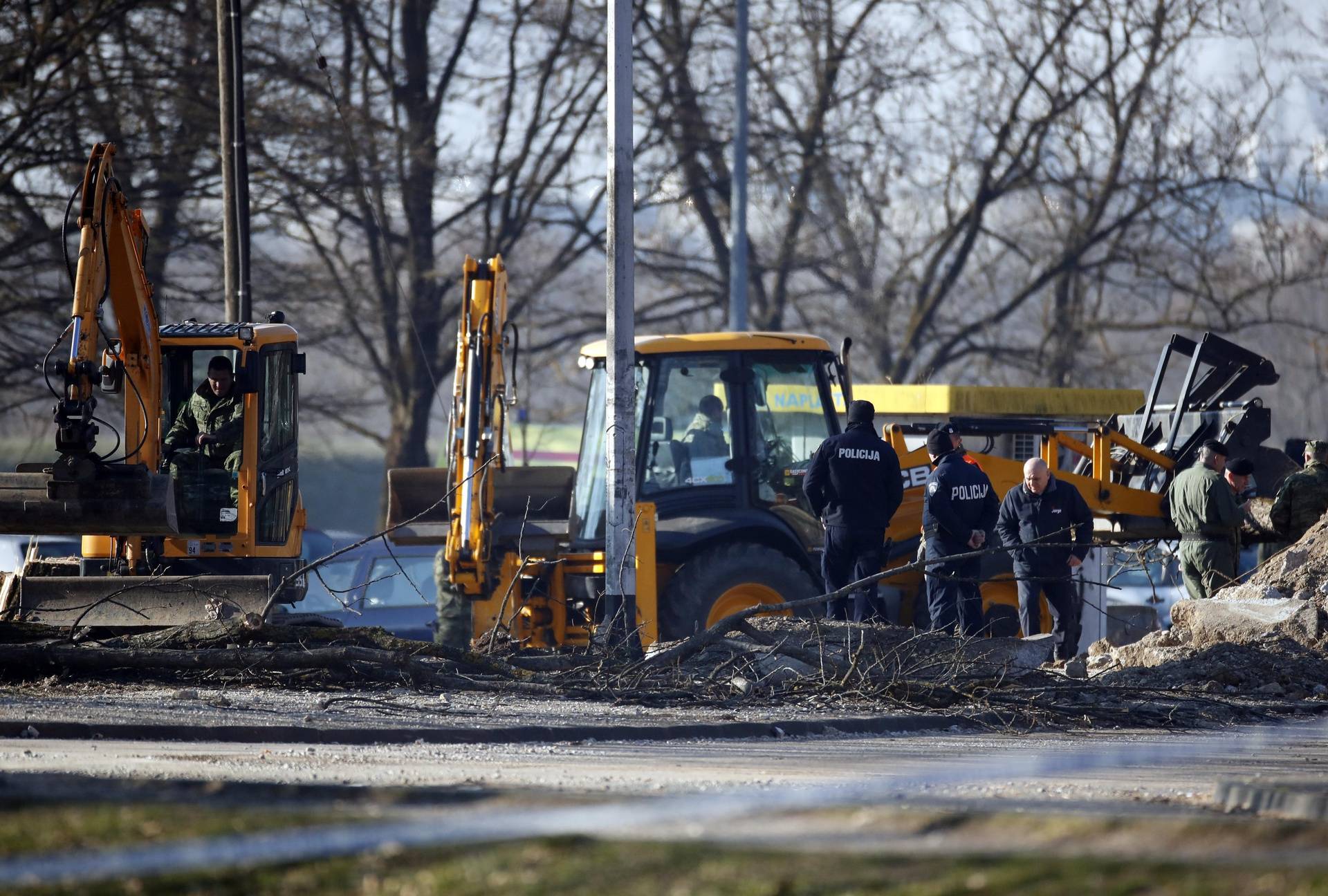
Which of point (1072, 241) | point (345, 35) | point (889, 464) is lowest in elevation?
point (889, 464)

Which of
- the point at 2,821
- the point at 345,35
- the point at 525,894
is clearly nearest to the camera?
the point at 525,894

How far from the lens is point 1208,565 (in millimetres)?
14586

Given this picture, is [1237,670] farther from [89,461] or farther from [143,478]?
[89,461]

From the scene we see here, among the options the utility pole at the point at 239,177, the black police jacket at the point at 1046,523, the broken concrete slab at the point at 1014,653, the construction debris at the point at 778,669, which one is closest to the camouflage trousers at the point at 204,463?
the construction debris at the point at 778,669

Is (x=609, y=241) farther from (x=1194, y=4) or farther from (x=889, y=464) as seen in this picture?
(x=1194, y=4)

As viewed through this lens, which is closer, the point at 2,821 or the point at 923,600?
the point at 2,821

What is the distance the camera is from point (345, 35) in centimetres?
2666

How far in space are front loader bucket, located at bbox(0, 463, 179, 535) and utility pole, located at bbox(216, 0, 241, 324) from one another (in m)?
6.76

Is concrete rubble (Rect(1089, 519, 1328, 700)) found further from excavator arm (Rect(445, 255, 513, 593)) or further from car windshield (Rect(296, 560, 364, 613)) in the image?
car windshield (Rect(296, 560, 364, 613))

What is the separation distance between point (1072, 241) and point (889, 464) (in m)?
18.6

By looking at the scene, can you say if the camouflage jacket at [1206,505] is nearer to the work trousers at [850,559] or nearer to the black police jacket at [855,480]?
the black police jacket at [855,480]

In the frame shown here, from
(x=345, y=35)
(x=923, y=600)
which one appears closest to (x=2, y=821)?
(x=923, y=600)

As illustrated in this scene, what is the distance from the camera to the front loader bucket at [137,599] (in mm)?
11555

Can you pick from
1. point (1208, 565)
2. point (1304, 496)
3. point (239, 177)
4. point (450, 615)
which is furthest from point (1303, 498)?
point (239, 177)
